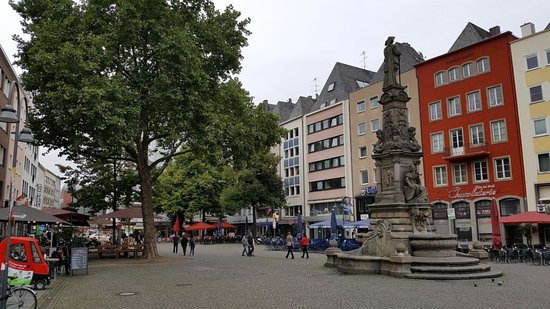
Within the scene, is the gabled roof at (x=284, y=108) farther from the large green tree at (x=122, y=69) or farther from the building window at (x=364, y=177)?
the large green tree at (x=122, y=69)

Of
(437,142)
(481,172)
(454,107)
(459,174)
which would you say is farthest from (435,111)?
(481,172)

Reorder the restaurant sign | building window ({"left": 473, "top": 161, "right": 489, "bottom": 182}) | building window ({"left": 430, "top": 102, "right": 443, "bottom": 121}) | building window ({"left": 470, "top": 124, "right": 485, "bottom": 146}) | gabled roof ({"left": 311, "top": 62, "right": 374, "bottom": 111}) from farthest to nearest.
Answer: gabled roof ({"left": 311, "top": 62, "right": 374, "bottom": 111})
building window ({"left": 430, "top": 102, "right": 443, "bottom": 121})
building window ({"left": 470, "top": 124, "right": 485, "bottom": 146})
building window ({"left": 473, "top": 161, "right": 489, "bottom": 182})
the restaurant sign

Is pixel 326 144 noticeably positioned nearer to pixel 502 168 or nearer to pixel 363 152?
pixel 363 152

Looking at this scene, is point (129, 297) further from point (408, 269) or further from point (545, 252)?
point (545, 252)

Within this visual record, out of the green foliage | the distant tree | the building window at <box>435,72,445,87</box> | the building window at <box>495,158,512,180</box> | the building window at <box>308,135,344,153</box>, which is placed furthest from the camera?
the building window at <box>308,135,344,153</box>

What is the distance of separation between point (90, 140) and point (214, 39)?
29.1 feet

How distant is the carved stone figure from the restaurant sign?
22392 millimetres

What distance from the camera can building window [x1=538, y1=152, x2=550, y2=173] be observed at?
3528cm

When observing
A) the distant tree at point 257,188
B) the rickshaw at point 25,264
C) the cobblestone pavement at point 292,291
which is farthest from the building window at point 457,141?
the rickshaw at point 25,264

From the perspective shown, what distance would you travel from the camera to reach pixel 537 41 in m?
36.2

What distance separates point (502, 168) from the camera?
37969mm

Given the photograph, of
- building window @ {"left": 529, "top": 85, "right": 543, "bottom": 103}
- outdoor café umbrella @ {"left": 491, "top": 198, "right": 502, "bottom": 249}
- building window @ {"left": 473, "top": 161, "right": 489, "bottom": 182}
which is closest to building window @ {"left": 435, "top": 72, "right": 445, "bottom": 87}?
building window @ {"left": 529, "top": 85, "right": 543, "bottom": 103}

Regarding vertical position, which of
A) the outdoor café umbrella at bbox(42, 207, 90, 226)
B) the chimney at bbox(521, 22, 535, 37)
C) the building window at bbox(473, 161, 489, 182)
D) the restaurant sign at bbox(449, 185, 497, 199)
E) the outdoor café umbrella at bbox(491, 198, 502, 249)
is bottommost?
the outdoor café umbrella at bbox(491, 198, 502, 249)

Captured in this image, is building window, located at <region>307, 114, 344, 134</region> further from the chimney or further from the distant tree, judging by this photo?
the chimney
